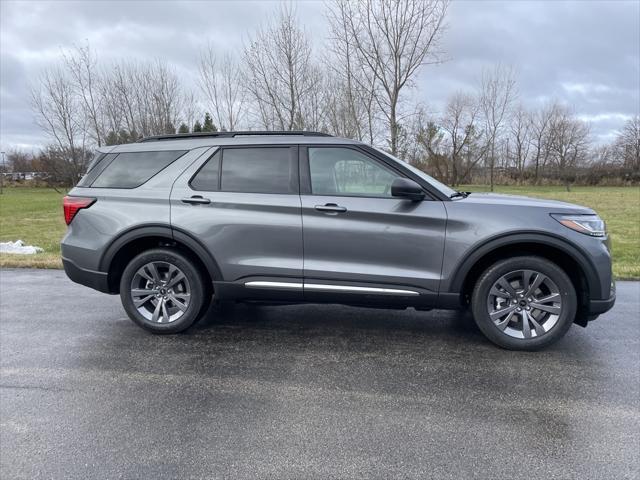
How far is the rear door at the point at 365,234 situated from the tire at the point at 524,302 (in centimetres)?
45

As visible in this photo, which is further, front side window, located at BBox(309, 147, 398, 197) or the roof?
the roof

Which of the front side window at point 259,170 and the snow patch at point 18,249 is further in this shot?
the snow patch at point 18,249

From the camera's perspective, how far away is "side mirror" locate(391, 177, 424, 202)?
135 inches

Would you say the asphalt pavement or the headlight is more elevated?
the headlight

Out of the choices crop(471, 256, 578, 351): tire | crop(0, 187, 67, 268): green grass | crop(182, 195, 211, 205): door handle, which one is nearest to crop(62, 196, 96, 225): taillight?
crop(182, 195, 211, 205): door handle

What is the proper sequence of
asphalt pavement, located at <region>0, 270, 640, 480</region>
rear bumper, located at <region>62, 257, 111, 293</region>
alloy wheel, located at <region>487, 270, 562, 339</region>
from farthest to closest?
rear bumper, located at <region>62, 257, 111, 293</region> < alloy wheel, located at <region>487, 270, 562, 339</region> < asphalt pavement, located at <region>0, 270, 640, 480</region>

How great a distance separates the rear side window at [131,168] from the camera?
403 cm

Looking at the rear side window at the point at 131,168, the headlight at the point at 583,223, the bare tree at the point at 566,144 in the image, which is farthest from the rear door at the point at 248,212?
the bare tree at the point at 566,144

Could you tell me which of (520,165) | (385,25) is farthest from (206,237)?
(520,165)

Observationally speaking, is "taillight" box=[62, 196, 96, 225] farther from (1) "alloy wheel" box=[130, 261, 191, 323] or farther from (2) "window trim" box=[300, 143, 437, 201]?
(2) "window trim" box=[300, 143, 437, 201]

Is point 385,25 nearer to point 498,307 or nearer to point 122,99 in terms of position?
point 498,307

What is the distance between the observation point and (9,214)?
690 inches

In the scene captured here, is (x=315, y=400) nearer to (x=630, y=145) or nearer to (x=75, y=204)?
(x=75, y=204)

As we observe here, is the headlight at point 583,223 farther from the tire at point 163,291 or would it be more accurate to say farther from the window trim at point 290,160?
the tire at point 163,291
